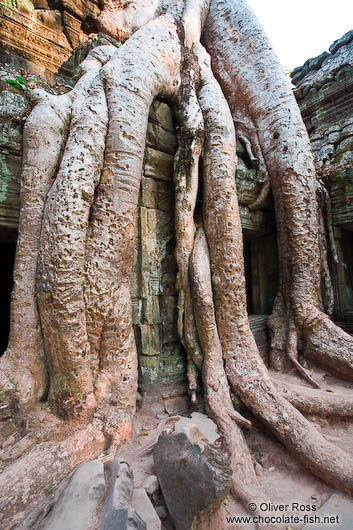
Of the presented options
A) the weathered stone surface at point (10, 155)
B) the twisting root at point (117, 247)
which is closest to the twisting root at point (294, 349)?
the twisting root at point (117, 247)

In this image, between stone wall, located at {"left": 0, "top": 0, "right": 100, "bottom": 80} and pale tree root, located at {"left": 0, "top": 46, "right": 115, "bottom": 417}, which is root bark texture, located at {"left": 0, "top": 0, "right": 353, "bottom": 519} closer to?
pale tree root, located at {"left": 0, "top": 46, "right": 115, "bottom": 417}

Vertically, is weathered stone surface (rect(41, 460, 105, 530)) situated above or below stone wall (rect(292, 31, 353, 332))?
below

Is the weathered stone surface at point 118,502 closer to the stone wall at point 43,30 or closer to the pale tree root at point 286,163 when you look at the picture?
the pale tree root at point 286,163

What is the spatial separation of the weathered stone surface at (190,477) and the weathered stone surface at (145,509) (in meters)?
0.11

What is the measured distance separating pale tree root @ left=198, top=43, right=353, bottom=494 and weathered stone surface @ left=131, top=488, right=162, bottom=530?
Result: 1163mm

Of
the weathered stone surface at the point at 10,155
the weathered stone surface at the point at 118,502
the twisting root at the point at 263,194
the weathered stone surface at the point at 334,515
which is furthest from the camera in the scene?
the twisting root at the point at 263,194

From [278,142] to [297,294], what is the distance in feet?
6.56

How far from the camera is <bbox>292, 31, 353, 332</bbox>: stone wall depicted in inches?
157

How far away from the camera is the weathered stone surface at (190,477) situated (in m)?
1.43

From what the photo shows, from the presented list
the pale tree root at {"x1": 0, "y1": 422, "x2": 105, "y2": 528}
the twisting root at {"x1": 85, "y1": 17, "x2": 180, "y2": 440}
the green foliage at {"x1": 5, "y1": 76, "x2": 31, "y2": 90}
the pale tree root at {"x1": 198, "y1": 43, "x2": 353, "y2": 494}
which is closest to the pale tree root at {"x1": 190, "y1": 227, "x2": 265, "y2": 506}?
the pale tree root at {"x1": 198, "y1": 43, "x2": 353, "y2": 494}

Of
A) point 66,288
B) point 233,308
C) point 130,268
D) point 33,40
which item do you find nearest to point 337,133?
point 233,308

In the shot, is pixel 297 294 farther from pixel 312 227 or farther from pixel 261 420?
pixel 261 420

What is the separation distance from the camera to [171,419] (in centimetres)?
232

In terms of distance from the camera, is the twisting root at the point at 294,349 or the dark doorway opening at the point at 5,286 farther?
the dark doorway opening at the point at 5,286
